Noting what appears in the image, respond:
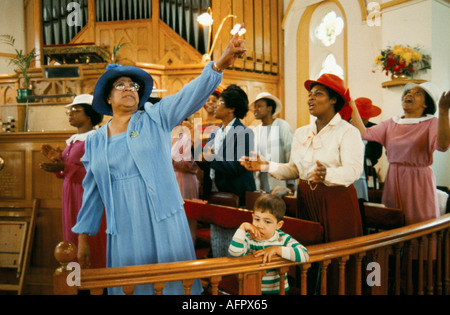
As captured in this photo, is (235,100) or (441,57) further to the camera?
(441,57)

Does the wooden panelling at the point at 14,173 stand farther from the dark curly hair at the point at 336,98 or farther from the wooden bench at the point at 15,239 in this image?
the dark curly hair at the point at 336,98

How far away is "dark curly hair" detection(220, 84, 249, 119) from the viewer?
3.13 m

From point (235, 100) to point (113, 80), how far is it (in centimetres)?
150

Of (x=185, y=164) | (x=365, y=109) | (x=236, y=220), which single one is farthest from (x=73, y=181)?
(x=365, y=109)

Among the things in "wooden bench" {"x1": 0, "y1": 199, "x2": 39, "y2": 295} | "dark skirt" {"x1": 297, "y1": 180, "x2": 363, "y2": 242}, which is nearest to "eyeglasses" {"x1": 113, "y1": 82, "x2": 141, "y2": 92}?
"dark skirt" {"x1": 297, "y1": 180, "x2": 363, "y2": 242}

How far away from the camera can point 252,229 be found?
172cm

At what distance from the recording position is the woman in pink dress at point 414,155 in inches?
112

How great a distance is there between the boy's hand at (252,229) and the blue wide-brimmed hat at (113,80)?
34.7 inches

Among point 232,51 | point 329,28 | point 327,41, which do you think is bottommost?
point 232,51

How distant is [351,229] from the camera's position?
2.15m

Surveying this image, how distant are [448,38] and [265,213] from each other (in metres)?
5.11

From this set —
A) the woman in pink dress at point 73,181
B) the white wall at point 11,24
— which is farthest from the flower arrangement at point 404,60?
the white wall at point 11,24

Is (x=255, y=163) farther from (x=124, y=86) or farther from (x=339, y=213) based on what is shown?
(x=124, y=86)

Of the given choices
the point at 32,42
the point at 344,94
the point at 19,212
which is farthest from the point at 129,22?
the point at 344,94
